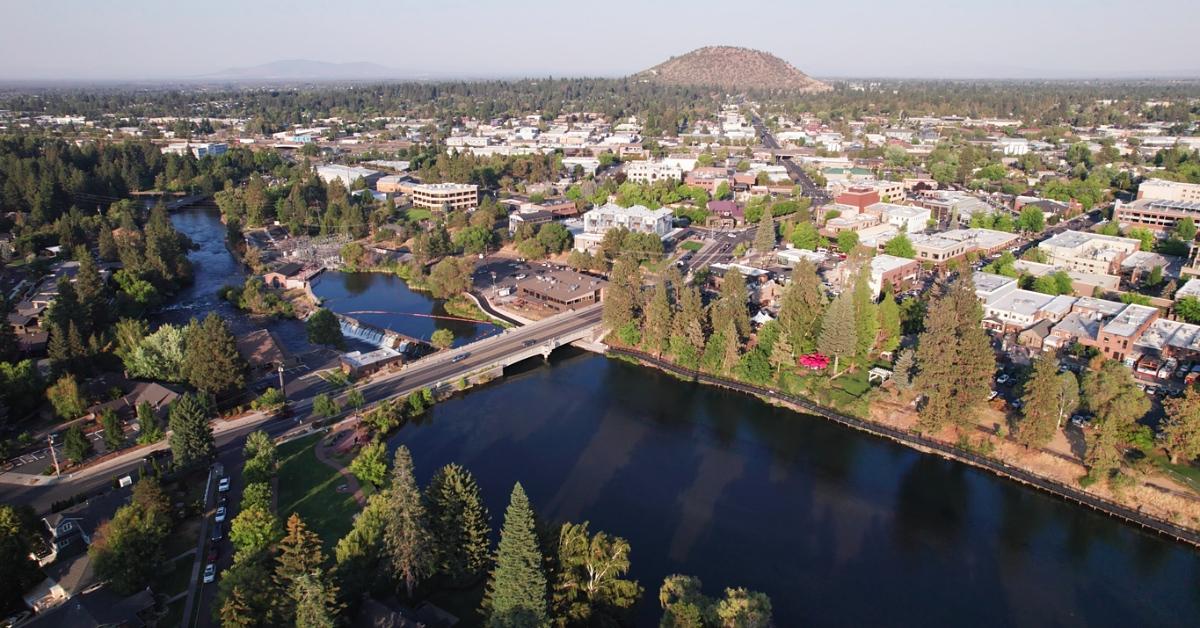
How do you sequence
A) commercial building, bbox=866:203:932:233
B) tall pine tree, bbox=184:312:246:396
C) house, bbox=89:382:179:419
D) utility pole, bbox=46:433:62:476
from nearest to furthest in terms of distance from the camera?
utility pole, bbox=46:433:62:476, house, bbox=89:382:179:419, tall pine tree, bbox=184:312:246:396, commercial building, bbox=866:203:932:233

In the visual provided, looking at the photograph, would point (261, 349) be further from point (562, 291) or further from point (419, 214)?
point (419, 214)

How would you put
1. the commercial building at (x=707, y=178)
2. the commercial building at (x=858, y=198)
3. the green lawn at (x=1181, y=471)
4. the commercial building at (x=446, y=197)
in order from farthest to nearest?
the commercial building at (x=707, y=178) → the commercial building at (x=446, y=197) → the commercial building at (x=858, y=198) → the green lawn at (x=1181, y=471)

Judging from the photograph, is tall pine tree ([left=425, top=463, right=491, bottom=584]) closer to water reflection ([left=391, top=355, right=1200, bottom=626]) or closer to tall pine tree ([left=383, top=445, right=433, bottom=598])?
tall pine tree ([left=383, top=445, right=433, bottom=598])

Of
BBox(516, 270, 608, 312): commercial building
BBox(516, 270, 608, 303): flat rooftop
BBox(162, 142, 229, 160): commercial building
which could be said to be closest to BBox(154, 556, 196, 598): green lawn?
BBox(516, 270, 608, 312): commercial building

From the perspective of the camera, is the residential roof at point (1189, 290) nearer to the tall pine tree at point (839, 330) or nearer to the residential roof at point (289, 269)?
the tall pine tree at point (839, 330)

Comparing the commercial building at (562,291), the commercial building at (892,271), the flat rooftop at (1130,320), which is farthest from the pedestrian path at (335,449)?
the flat rooftop at (1130,320)
